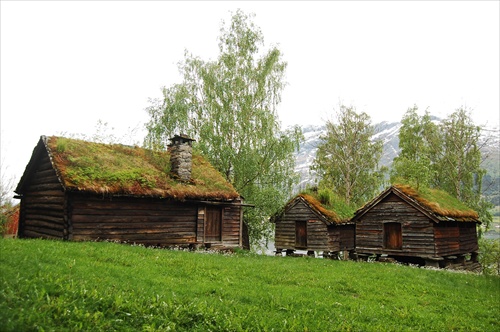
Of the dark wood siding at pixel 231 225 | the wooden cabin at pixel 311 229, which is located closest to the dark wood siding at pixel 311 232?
the wooden cabin at pixel 311 229

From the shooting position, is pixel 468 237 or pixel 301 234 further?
pixel 301 234

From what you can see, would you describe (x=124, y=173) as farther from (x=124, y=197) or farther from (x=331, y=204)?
(x=331, y=204)

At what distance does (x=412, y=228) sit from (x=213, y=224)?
13.1m

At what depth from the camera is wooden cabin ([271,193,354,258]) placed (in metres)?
28.5

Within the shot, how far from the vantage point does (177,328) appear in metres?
7.22

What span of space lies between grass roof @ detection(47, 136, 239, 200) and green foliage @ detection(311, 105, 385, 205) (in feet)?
66.6

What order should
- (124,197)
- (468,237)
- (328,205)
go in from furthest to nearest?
(328,205) → (468,237) → (124,197)

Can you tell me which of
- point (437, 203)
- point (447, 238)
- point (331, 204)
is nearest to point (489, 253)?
point (447, 238)

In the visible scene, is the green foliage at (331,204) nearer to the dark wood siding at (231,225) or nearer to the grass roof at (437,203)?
the grass roof at (437,203)

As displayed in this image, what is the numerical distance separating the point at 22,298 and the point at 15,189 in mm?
18911

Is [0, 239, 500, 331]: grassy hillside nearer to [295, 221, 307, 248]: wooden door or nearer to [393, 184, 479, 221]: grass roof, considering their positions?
[393, 184, 479, 221]: grass roof

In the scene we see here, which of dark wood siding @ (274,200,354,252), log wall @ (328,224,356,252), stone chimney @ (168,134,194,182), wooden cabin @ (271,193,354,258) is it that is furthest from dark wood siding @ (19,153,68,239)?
log wall @ (328,224,356,252)

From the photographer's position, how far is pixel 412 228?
976 inches

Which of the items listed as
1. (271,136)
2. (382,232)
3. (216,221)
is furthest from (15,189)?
(382,232)
